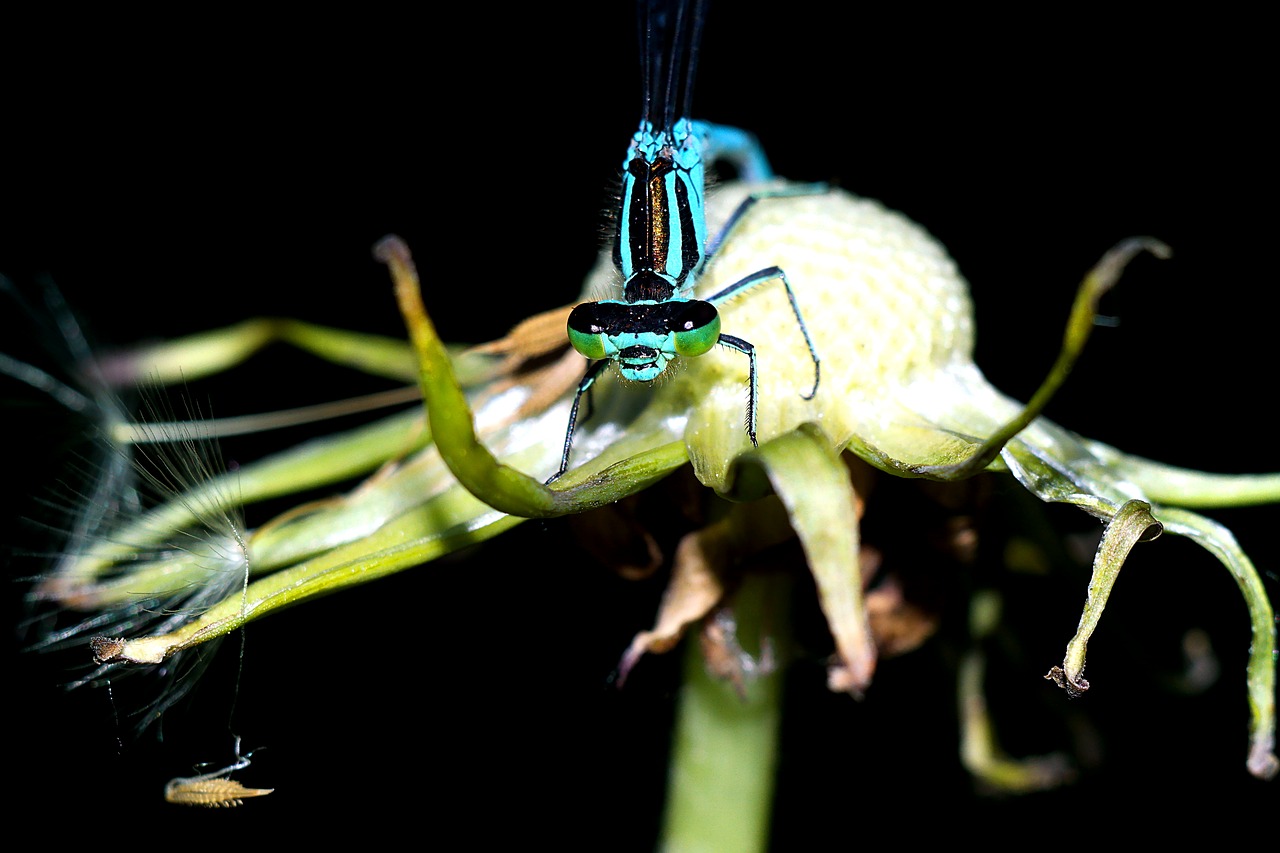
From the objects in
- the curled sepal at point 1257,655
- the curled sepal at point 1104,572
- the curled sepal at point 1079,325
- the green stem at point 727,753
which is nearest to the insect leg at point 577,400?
the green stem at point 727,753

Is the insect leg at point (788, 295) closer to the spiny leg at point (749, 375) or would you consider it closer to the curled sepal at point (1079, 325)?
the spiny leg at point (749, 375)

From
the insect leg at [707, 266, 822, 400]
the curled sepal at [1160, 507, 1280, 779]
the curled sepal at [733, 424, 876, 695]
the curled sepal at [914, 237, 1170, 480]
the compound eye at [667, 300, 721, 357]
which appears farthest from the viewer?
the insect leg at [707, 266, 822, 400]

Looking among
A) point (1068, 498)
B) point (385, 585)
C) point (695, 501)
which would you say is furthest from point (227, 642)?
point (1068, 498)

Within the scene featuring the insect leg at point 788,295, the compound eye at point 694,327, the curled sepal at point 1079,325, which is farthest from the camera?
the insect leg at point 788,295

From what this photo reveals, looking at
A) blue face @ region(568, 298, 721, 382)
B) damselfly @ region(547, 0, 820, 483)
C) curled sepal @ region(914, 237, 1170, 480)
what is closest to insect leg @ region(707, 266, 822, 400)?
damselfly @ region(547, 0, 820, 483)

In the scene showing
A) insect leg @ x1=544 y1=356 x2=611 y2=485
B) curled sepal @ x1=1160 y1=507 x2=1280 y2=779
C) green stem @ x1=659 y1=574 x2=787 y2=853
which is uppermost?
insect leg @ x1=544 y1=356 x2=611 y2=485

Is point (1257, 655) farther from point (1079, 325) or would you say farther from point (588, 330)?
point (588, 330)

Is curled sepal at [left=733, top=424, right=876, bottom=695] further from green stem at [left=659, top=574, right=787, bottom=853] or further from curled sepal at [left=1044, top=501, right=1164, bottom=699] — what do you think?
green stem at [left=659, top=574, right=787, bottom=853]
